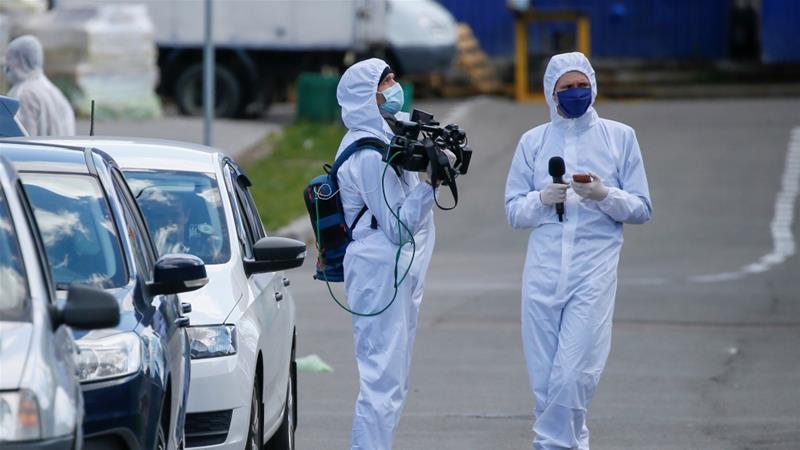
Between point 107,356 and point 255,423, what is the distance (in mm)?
2252

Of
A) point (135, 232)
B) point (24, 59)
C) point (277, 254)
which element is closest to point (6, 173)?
point (135, 232)

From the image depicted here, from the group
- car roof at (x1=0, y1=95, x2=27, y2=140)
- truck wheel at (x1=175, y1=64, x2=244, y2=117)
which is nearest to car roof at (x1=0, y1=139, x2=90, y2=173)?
car roof at (x1=0, y1=95, x2=27, y2=140)

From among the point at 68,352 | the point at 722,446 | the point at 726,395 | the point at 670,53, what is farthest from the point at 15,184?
the point at 670,53

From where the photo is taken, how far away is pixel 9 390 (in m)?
4.66

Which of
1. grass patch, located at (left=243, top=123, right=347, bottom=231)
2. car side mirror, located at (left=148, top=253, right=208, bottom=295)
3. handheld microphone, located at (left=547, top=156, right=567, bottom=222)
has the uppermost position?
handheld microphone, located at (left=547, top=156, right=567, bottom=222)

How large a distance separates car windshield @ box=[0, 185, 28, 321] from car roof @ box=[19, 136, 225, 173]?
312 centimetres

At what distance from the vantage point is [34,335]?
16.0 feet

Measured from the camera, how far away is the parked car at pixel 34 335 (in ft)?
15.3

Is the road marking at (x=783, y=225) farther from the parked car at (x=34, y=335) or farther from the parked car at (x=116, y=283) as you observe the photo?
the parked car at (x=34, y=335)

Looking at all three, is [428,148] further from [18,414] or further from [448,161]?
[18,414]

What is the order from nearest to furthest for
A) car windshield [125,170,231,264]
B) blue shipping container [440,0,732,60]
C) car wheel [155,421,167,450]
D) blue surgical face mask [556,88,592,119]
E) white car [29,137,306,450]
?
1. car wheel [155,421,167,450]
2. white car [29,137,306,450]
3. blue surgical face mask [556,88,592,119]
4. car windshield [125,170,231,264]
5. blue shipping container [440,0,732,60]

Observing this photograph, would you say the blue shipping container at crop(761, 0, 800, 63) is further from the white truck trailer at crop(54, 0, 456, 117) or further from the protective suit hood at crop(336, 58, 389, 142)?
the protective suit hood at crop(336, 58, 389, 142)

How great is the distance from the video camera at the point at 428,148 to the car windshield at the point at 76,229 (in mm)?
1391

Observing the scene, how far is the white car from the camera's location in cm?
725
